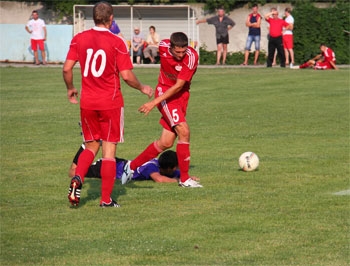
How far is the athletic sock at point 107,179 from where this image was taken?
381 inches

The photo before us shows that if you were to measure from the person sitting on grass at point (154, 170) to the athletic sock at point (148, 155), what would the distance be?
0.07m

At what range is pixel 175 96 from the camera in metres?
11.3

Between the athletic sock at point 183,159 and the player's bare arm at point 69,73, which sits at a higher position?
the player's bare arm at point 69,73

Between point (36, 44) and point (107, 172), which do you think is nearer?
point (107, 172)

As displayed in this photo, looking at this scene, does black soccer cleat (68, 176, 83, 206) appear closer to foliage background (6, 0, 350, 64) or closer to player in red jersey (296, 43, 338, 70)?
player in red jersey (296, 43, 338, 70)

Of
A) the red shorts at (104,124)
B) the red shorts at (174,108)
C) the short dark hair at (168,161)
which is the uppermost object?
the red shorts at (104,124)

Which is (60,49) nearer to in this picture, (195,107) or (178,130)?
(195,107)

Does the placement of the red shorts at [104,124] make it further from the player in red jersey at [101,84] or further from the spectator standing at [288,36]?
the spectator standing at [288,36]

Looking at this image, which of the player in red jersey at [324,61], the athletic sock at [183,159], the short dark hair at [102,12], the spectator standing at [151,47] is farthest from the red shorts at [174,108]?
the spectator standing at [151,47]

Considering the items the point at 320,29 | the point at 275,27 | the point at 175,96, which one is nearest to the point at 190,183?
the point at 175,96

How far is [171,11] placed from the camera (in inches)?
1563

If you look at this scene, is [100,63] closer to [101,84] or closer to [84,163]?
[101,84]

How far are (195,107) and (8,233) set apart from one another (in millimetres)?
13201

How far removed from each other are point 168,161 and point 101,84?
2481 millimetres
